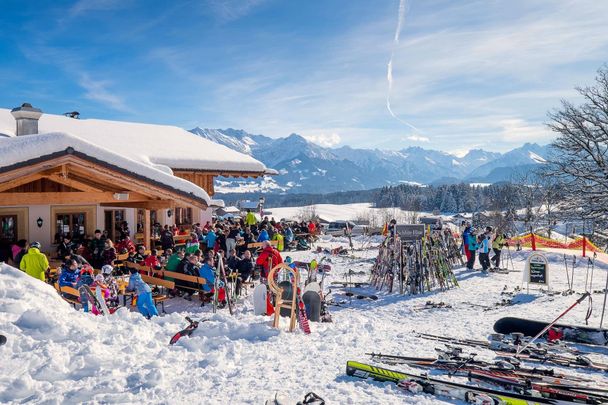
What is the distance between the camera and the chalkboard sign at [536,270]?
13312mm

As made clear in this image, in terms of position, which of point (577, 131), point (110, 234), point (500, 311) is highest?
point (577, 131)

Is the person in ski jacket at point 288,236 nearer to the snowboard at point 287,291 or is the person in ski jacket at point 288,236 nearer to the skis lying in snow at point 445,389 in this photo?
the snowboard at point 287,291

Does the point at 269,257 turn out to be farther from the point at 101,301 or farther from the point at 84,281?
the point at 101,301

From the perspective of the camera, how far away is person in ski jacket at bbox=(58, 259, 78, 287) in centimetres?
1001

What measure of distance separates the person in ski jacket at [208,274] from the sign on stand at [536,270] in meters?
9.04

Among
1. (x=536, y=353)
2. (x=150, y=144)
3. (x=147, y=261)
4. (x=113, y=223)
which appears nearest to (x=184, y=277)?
(x=147, y=261)

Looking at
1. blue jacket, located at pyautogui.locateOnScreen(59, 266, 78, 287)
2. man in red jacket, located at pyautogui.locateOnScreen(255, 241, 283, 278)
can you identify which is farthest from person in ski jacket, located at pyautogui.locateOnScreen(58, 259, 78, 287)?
man in red jacket, located at pyautogui.locateOnScreen(255, 241, 283, 278)

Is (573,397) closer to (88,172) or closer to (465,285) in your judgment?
(465,285)

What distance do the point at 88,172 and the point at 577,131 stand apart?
21.4 metres

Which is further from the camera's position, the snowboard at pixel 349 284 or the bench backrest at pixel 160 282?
the snowboard at pixel 349 284

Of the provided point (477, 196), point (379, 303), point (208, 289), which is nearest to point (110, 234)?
point (208, 289)

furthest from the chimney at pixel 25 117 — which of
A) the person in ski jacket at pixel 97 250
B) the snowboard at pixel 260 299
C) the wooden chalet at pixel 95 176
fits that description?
the snowboard at pixel 260 299

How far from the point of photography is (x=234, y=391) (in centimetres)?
545

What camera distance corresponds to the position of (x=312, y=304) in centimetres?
933
